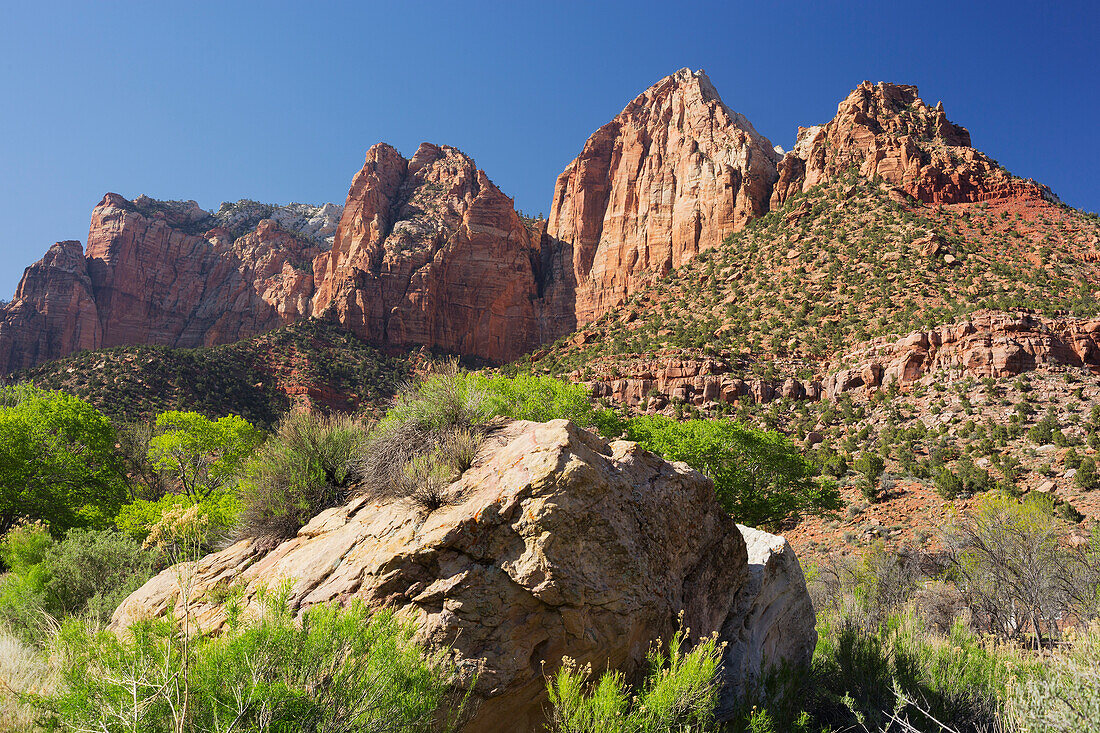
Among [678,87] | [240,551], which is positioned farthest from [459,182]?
[240,551]

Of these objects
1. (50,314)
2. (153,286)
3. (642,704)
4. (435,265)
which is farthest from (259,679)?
(153,286)

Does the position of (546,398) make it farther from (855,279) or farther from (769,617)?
(855,279)

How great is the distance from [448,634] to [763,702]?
12.3 feet

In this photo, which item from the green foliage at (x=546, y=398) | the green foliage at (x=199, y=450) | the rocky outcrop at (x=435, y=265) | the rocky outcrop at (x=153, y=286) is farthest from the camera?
the rocky outcrop at (x=153, y=286)

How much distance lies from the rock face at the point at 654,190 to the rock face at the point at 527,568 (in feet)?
197

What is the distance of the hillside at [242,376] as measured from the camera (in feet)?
141

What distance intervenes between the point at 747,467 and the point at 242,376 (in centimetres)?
4962

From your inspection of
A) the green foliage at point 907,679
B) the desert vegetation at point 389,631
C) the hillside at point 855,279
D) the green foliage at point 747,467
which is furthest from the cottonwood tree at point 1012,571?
the hillside at point 855,279

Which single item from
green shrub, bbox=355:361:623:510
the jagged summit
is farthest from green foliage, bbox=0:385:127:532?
the jagged summit

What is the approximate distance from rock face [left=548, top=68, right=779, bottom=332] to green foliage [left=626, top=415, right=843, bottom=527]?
4450cm

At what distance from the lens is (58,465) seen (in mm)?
16672

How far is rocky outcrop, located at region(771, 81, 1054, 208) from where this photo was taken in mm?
45938

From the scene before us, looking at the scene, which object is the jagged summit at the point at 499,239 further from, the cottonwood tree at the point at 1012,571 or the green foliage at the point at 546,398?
the cottonwood tree at the point at 1012,571

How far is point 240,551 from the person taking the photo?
257 inches
